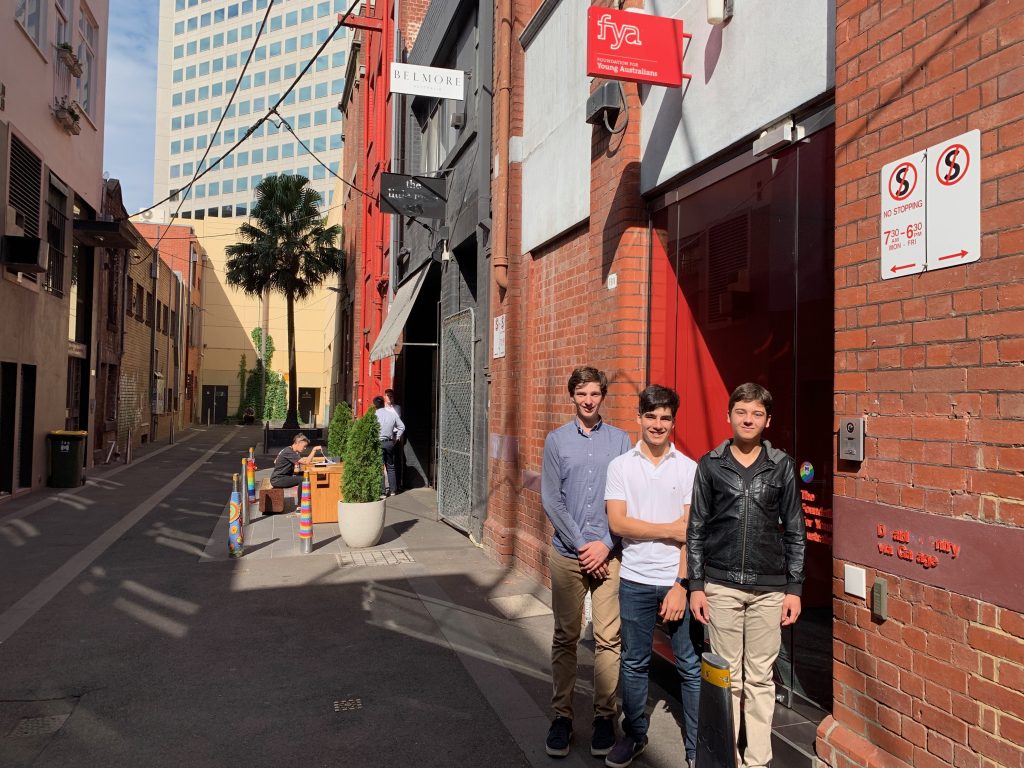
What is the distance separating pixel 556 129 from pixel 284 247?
27025 millimetres

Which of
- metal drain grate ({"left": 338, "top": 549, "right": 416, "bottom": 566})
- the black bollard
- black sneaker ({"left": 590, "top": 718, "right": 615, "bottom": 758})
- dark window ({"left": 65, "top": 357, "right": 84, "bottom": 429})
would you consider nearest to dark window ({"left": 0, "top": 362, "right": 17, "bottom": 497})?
dark window ({"left": 65, "top": 357, "right": 84, "bottom": 429})

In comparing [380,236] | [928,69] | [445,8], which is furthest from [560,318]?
[380,236]

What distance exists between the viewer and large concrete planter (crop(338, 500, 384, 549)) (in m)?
8.70

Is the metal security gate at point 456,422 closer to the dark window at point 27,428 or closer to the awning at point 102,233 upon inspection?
the dark window at point 27,428

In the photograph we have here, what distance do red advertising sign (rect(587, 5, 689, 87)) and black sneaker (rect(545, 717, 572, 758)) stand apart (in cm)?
390

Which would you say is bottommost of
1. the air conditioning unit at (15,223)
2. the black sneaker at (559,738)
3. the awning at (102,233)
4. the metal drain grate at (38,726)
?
the metal drain grate at (38,726)

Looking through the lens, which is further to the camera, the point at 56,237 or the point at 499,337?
the point at 56,237

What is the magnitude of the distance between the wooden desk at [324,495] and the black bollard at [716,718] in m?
8.74

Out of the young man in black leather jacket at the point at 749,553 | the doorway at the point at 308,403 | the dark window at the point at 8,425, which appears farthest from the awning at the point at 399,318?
the doorway at the point at 308,403

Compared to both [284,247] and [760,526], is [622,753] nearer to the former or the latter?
[760,526]

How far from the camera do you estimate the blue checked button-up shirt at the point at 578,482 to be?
3.91 metres

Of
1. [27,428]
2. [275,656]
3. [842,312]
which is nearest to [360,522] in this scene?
[275,656]

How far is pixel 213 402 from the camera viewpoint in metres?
54.2

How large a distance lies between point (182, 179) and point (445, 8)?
7267 cm
